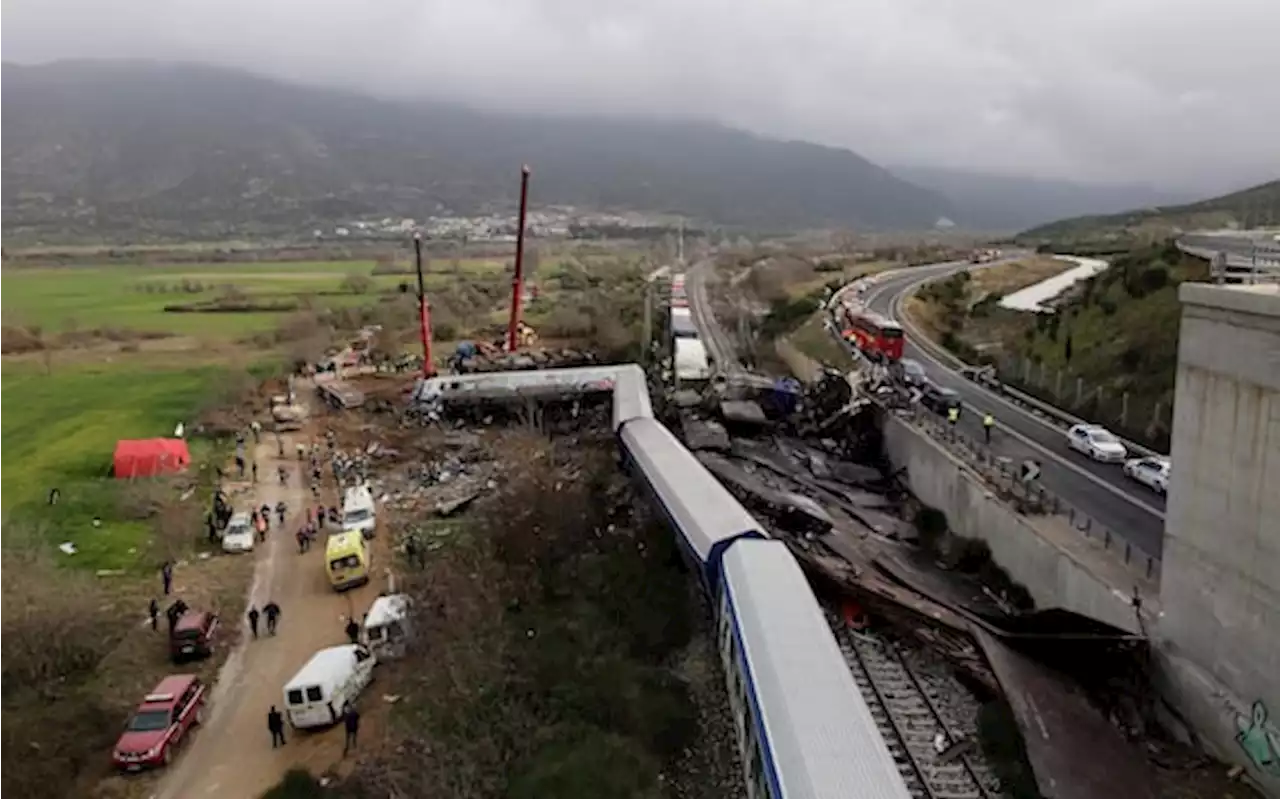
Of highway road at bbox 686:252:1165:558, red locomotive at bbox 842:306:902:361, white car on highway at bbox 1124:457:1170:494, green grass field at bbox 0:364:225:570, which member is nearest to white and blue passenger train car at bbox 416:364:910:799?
highway road at bbox 686:252:1165:558

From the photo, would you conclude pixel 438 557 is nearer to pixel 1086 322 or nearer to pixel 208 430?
pixel 208 430

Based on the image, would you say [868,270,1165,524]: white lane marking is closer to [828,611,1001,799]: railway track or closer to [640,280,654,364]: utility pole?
[828,611,1001,799]: railway track

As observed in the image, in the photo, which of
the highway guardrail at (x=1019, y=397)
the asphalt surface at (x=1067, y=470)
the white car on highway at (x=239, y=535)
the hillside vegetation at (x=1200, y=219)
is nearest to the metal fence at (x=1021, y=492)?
the asphalt surface at (x=1067, y=470)

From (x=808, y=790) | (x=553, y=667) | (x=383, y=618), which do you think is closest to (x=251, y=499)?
(x=383, y=618)

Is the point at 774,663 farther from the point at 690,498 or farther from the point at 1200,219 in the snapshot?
the point at 1200,219

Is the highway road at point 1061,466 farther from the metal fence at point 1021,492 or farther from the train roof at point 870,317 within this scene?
the train roof at point 870,317

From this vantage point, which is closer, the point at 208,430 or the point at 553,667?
the point at 553,667
